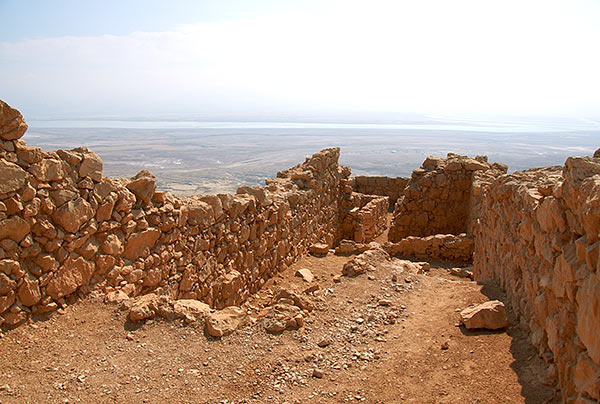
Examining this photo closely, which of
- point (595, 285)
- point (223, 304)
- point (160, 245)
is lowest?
point (223, 304)

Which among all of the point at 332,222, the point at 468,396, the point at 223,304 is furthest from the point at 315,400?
the point at 332,222

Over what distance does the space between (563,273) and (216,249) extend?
4.80 m

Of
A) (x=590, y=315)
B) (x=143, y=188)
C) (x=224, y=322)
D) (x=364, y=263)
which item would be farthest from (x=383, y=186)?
(x=590, y=315)

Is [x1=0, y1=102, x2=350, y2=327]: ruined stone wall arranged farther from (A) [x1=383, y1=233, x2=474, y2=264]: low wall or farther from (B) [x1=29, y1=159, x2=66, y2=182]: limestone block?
(A) [x1=383, y1=233, x2=474, y2=264]: low wall

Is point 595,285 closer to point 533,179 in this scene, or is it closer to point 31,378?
point 533,179

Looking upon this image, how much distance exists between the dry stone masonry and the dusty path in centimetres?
20

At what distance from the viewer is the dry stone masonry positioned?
9.95 ft

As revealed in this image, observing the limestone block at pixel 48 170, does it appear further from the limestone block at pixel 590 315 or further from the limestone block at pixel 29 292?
the limestone block at pixel 590 315

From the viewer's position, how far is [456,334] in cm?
446

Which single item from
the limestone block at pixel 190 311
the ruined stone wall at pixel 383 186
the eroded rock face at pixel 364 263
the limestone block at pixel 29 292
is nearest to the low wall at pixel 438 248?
the eroded rock face at pixel 364 263

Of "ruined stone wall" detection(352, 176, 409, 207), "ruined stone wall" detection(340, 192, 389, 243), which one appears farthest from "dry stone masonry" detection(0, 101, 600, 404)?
"ruined stone wall" detection(352, 176, 409, 207)

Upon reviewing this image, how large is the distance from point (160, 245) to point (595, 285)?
15.5 ft

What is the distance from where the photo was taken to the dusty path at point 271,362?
3.63 m

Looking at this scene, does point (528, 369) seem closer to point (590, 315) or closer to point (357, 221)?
point (590, 315)
